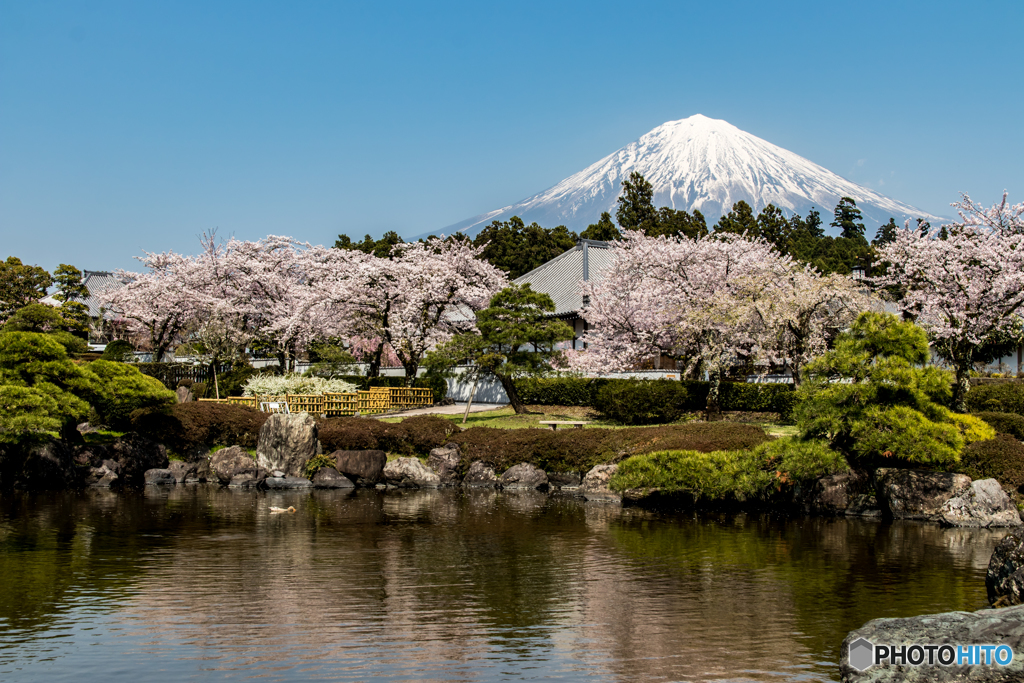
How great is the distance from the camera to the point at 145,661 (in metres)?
8.70

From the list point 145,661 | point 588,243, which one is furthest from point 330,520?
point 588,243

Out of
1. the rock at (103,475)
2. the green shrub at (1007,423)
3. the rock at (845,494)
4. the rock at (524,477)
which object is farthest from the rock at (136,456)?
the green shrub at (1007,423)

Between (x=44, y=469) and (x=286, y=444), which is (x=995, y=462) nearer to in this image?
(x=286, y=444)

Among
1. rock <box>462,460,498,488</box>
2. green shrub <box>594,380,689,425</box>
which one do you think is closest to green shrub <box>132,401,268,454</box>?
rock <box>462,460,498,488</box>

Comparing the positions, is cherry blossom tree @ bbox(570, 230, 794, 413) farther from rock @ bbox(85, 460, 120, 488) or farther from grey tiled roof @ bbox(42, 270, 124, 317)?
grey tiled roof @ bbox(42, 270, 124, 317)

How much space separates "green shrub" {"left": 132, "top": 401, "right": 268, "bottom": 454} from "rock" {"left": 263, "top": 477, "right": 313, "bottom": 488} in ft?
7.47

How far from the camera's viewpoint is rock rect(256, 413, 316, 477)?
23359 mm

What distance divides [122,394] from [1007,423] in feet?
78.6

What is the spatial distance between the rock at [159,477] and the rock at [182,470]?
9cm

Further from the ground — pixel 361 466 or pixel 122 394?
pixel 122 394

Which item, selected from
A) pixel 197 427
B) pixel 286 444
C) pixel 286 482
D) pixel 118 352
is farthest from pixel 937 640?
pixel 118 352

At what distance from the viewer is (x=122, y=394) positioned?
23859 mm

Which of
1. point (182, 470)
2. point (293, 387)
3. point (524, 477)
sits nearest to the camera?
point (524, 477)

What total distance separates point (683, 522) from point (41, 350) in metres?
17.4
